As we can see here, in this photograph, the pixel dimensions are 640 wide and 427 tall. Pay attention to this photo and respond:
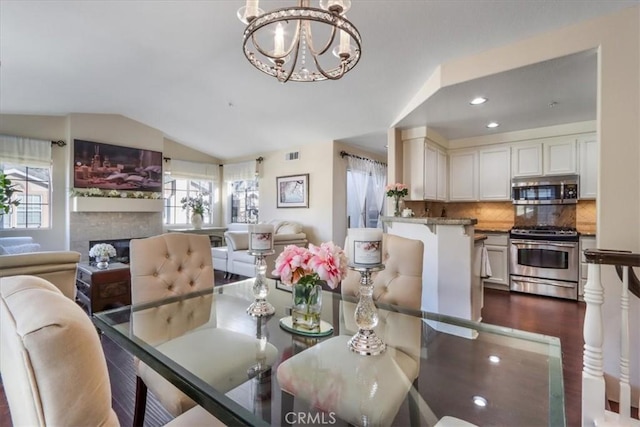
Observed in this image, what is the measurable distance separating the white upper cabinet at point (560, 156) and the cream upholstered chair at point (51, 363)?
5130 millimetres

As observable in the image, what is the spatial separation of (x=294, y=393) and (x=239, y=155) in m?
6.45

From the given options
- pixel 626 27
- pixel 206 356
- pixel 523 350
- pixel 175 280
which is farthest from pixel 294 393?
pixel 626 27

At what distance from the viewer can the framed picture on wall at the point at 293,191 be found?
571 centimetres

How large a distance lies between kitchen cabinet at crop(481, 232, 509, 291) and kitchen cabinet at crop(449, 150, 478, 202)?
715 mm

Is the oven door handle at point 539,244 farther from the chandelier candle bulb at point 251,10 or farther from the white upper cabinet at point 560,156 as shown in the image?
the chandelier candle bulb at point 251,10

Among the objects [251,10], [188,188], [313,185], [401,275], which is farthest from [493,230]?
[188,188]

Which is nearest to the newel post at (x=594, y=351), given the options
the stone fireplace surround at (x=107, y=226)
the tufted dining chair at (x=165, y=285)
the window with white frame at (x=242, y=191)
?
the tufted dining chair at (x=165, y=285)

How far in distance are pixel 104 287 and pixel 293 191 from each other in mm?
3483

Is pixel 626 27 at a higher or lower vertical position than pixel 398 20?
lower

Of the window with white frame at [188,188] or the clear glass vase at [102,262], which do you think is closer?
the clear glass vase at [102,262]

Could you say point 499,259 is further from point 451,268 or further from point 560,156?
point 451,268

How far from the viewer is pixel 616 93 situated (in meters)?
2.03

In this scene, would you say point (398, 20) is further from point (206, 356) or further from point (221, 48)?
Result: point (206, 356)

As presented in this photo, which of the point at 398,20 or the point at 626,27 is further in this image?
the point at 398,20
